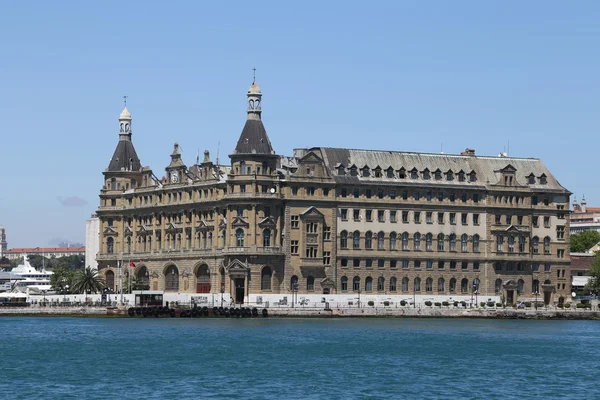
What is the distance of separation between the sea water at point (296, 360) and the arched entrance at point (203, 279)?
91.2 feet

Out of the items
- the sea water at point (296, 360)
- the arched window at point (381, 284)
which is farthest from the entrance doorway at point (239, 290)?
the sea water at point (296, 360)

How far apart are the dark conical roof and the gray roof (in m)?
7.70

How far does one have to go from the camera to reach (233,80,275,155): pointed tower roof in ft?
589

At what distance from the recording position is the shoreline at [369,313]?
16838 cm

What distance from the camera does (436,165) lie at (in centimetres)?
18962

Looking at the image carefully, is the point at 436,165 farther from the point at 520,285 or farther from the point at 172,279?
the point at 172,279

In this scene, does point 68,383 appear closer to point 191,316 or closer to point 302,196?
point 191,316

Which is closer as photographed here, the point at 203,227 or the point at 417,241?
the point at 203,227

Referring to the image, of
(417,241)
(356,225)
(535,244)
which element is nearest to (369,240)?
(356,225)

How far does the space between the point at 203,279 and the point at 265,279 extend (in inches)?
466

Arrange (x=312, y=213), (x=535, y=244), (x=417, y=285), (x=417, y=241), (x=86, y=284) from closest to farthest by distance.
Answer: (x=312, y=213), (x=417, y=241), (x=417, y=285), (x=535, y=244), (x=86, y=284)

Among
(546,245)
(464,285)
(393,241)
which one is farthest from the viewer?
(546,245)

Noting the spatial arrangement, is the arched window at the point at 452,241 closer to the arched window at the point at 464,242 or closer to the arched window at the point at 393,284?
the arched window at the point at 464,242

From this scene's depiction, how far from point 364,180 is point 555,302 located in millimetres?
32129
